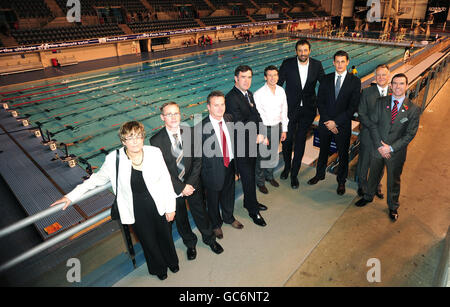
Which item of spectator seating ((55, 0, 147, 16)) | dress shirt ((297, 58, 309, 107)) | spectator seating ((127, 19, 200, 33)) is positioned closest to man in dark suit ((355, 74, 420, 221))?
dress shirt ((297, 58, 309, 107))

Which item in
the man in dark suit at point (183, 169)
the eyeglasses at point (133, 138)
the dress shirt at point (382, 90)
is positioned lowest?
the man in dark suit at point (183, 169)

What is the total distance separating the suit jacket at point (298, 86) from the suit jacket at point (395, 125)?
749 mm

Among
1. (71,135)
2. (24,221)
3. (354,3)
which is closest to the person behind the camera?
(24,221)

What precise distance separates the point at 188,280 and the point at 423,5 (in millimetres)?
35779

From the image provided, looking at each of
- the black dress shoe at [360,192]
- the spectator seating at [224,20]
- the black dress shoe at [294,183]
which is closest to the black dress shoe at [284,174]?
the black dress shoe at [294,183]

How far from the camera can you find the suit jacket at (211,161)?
233 cm

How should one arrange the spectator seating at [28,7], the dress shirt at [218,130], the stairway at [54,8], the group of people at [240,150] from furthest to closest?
the stairway at [54,8], the spectator seating at [28,7], the dress shirt at [218,130], the group of people at [240,150]

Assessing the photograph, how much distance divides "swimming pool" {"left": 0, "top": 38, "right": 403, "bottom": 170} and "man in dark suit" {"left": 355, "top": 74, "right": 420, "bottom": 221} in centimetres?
600

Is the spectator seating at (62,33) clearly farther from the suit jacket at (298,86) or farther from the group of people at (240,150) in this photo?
the group of people at (240,150)

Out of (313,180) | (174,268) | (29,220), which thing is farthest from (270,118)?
(29,220)

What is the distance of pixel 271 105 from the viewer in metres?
3.03
